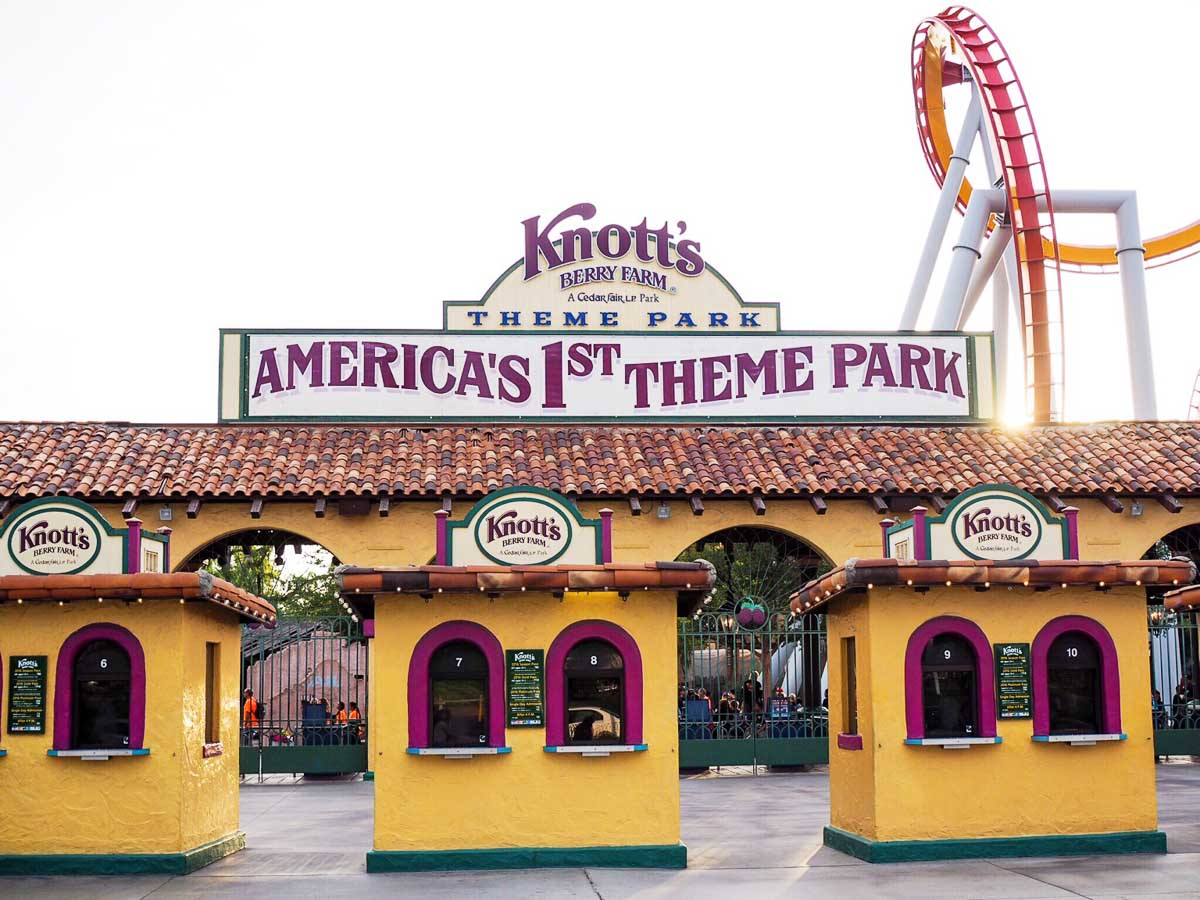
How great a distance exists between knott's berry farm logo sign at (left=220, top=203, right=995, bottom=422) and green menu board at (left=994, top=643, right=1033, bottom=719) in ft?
37.5

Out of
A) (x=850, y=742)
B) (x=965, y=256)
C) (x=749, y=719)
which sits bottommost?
(x=749, y=719)

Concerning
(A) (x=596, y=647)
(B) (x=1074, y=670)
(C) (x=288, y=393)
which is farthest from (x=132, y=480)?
(B) (x=1074, y=670)

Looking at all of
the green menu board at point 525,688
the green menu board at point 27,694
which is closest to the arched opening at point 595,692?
the green menu board at point 525,688

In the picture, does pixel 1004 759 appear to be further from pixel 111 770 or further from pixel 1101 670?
pixel 111 770

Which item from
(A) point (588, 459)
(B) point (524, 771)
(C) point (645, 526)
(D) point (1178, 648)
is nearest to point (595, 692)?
(B) point (524, 771)

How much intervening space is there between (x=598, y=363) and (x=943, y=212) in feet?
32.6

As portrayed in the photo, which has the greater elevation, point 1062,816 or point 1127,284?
point 1127,284

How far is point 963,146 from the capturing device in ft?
104

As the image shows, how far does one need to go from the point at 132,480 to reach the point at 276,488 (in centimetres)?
228

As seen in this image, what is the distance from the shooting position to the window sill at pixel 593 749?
14.0 meters

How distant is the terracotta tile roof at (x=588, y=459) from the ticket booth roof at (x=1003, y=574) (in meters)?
7.77

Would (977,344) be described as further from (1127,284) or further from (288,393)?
(288,393)

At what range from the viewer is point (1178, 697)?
26.6m

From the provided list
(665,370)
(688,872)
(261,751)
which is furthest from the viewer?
(665,370)
